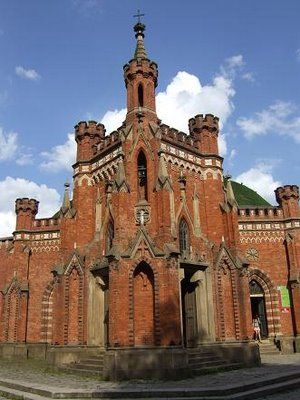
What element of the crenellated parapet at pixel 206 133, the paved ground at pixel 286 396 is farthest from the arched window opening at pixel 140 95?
the paved ground at pixel 286 396

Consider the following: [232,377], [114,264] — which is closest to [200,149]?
[114,264]

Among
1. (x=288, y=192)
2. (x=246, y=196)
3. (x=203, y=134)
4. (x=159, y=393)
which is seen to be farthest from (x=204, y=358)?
(x=246, y=196)

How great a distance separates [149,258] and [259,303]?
13.8m

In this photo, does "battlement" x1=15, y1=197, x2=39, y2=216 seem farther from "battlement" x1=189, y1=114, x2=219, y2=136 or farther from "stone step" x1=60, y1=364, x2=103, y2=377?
"stone step" x1=60, y1=364, x2=103, y2=377

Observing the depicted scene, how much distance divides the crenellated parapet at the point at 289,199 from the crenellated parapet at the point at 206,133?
26.5 feet

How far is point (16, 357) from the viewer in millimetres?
27344

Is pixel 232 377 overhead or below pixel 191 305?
below

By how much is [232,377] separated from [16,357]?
16631mm

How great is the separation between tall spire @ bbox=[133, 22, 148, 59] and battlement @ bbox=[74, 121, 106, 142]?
451cm

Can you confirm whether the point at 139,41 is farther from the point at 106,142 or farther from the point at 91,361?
the point at 91,361

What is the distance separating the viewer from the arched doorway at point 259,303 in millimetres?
28609

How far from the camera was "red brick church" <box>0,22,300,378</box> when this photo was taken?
17688 mm

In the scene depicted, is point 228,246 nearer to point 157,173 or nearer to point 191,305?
point 191,305

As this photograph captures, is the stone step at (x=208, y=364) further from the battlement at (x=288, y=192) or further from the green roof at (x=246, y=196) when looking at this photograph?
the green roof at (x=246, y=196)
